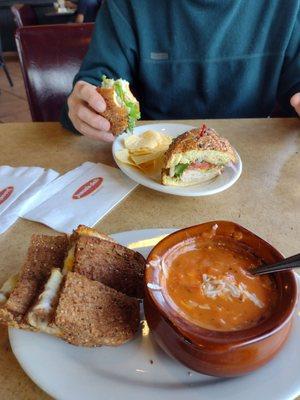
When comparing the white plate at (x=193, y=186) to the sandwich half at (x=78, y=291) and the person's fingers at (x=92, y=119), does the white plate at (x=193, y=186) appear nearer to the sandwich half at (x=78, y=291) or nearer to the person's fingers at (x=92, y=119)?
the person's fingers at (x=92, y=119)

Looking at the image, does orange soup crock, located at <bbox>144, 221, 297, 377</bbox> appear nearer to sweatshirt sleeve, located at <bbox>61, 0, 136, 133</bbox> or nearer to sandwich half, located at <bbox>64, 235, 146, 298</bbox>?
sandwich half, located at <bbox>64, 235, 146, 298</bbox>

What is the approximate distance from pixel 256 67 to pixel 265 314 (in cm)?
126

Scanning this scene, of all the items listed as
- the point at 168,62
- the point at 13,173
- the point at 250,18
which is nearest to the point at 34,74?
the point at 168,62

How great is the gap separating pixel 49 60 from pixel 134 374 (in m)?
1.41

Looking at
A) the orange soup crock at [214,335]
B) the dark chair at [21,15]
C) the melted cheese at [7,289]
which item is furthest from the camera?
the dark chair at [21,15]

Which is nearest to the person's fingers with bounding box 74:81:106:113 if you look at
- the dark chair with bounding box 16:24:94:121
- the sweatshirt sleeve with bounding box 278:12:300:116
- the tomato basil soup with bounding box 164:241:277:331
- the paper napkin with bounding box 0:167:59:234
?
the paper napkin with bounding box 0:167:59:234

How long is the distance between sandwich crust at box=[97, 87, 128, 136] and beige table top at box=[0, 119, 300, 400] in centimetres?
12

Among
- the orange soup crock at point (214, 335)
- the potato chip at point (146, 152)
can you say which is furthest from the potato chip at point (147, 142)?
the orange soup crock at point (214, 335)

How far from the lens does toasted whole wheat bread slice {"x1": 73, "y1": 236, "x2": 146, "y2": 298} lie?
720mm

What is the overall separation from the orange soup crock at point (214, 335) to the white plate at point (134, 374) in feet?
0.09

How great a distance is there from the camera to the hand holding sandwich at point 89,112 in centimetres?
123

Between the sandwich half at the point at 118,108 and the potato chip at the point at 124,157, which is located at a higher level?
the sandwich half at the point at 118,108

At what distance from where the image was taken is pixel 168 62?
5.35 feet

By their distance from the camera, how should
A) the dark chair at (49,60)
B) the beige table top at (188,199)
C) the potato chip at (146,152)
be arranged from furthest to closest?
the dark chair at (49,60)
the potato chip at (146,152)
the beige table top at (188,199)
